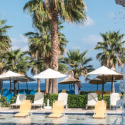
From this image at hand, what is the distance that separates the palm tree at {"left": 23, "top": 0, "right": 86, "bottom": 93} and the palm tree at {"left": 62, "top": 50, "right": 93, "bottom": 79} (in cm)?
Result: 1131

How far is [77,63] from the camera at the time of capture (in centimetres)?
3028

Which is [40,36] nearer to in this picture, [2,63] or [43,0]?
[2,63]

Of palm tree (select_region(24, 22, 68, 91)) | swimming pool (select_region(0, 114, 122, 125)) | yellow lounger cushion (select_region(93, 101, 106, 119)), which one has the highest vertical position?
palm tree (select_region(24, 22, 68, 91))

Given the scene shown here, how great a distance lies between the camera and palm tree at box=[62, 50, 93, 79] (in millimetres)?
29920

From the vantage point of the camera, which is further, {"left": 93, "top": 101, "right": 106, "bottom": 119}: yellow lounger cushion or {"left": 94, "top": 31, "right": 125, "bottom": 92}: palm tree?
{"left": 94, "top": 31, "right": 125, "bottom": 92}: palm tree

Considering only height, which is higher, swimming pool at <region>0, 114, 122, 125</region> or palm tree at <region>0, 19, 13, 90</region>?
palm tree at <region>0, 19, 13, 90</region>

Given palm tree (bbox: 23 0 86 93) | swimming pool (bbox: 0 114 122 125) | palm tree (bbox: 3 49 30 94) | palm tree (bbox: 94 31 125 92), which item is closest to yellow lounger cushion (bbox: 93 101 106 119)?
swimming pool (bbox: 0 114 122 125)

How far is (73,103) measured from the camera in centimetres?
1562

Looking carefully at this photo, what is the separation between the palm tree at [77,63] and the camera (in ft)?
98.2

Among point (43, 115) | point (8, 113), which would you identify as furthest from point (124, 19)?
point (8, 113)

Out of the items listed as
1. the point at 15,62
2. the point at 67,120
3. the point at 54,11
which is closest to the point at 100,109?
the point at 67,120

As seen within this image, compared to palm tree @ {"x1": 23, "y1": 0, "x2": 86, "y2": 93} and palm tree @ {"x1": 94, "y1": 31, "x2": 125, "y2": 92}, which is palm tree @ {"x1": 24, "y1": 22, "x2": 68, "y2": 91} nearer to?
A: palm tree @ {"x1": 94, "y1": 31, "x2": 125, "y2": 92}

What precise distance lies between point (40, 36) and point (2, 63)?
630cm

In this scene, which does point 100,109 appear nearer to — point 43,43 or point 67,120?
point 67,120
